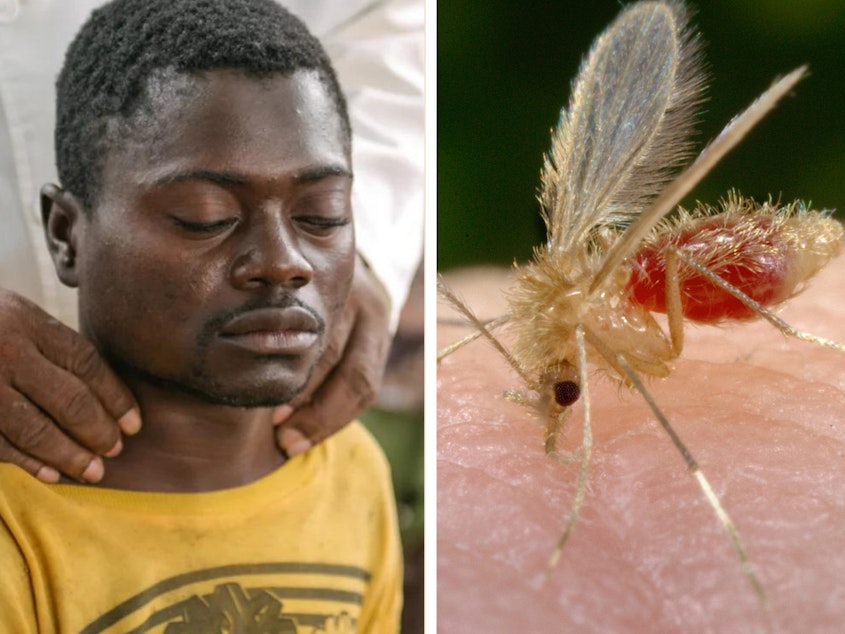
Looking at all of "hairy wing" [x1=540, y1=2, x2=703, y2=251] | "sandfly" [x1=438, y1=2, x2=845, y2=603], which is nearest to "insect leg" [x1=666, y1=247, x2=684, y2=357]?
"sandfly" [x1=438, y1=2, x2=845, y2=603]

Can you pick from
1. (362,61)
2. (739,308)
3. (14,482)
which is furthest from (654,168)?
(14,482)

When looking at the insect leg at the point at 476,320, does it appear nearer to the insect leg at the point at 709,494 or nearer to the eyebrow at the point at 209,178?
the insect leg at the point at 709,494

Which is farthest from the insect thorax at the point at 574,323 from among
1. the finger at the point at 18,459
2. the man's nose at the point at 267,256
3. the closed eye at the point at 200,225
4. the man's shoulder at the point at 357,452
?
the finger at the point at 18,459

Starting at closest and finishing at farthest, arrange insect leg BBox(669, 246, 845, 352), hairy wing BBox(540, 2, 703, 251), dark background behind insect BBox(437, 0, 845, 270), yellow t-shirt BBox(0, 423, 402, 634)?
yellow t-shirt BBox(0, 423, 402, 634) → insect leg BBox(669, 246, 845, 352) → hairy wing BBox(540, 2, 703, 251) → dark background behind insect BBox(437, 0, 845, 270)

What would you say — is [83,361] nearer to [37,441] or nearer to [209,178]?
[37,441]

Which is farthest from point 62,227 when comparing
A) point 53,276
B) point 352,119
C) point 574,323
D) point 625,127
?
point 625,127

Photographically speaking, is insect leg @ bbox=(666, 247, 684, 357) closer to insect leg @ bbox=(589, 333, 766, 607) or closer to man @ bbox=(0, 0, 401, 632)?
insect leg @ bbox=(589, 333, 766, 607)
